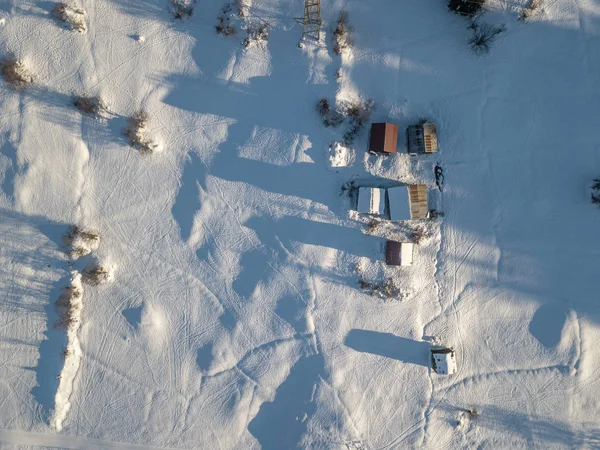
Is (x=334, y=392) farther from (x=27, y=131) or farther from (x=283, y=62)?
(x=27, y=131)

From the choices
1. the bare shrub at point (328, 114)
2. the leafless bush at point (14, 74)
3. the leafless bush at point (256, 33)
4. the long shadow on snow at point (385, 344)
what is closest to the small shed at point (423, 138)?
the bare shrub at point (328, 114)

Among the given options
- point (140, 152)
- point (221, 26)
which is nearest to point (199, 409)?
point (140, 152)

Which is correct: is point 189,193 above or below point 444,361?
above

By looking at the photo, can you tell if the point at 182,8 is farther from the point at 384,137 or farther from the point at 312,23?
the point at 384,137

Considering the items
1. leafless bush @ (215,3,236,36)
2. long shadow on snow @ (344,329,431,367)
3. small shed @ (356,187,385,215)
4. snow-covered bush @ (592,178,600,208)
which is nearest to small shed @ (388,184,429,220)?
small shed @ (356,187,385,215)

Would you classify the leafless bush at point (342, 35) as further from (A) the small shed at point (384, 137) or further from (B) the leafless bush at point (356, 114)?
(A) the small shed at point (384, 137)

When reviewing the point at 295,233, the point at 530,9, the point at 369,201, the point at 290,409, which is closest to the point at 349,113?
the point at 369,201
